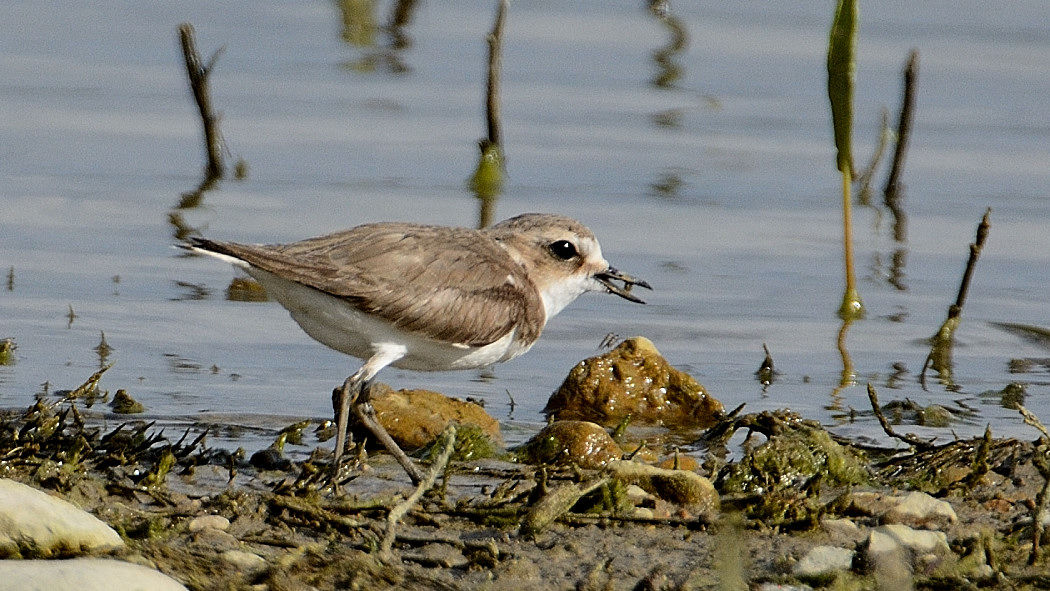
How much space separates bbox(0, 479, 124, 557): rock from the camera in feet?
13.3

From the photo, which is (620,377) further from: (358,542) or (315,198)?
(315,198)

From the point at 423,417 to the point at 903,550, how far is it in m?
2.19

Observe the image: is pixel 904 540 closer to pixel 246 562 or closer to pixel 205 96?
pixel 246 562

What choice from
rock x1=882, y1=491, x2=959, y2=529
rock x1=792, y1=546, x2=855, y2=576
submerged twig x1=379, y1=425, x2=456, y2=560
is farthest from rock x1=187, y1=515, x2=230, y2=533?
rock x1=882, y1=491, x2=959, y2=529

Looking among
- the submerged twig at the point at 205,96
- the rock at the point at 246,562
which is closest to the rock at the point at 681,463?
the rock at the point at 246,562

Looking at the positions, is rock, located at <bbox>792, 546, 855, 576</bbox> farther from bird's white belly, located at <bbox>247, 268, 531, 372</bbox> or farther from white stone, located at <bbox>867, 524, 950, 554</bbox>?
bird's white belly, located at <bbox>247, 268, 531, 372</bbox>

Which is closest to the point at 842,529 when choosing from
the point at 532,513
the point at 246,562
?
the point at 532,513

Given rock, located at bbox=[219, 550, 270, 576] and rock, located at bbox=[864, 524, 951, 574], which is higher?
rock, located at bbox=[864, 524, 951, 574]

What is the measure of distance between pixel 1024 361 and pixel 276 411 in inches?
145

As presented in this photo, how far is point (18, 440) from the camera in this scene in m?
5.18

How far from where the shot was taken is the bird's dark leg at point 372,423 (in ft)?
17.8

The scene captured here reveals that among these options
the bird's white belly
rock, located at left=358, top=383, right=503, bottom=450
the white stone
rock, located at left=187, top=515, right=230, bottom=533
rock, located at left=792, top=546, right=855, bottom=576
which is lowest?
rock, located at left=358, top=383, right=503, bottom=450

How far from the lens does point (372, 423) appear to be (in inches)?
223

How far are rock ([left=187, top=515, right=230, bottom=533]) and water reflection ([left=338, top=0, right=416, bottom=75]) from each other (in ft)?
31.3
